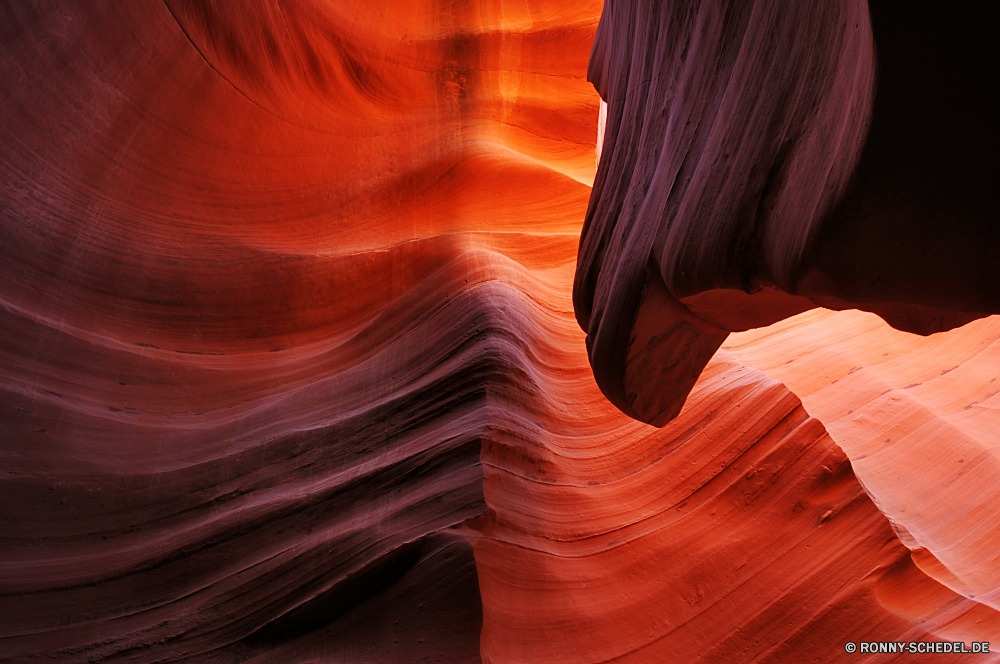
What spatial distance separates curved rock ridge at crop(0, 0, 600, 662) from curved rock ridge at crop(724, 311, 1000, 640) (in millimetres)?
893

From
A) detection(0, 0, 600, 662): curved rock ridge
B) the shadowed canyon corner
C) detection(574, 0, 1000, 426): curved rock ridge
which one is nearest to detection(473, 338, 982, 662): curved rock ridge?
the shadowed canyon corner

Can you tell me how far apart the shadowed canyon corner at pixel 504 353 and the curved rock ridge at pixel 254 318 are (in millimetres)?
10

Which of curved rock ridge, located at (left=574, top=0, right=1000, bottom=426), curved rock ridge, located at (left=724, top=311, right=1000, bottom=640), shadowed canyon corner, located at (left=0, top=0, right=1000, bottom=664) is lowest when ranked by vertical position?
curved rock ridge, located at (left=724, top=311, right=1000, bottom=640)

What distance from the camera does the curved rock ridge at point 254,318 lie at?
60.8 inches

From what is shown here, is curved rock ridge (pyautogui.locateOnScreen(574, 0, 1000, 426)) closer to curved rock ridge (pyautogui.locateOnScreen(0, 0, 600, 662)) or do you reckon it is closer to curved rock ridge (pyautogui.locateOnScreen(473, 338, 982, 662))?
curved rock ridge (pyautogui.locateOnScreen(473, 338, 982, 662))

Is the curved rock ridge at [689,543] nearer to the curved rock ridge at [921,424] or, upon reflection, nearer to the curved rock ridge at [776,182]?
the curved rock ridge at [921,424]

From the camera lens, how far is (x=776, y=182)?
93 cm

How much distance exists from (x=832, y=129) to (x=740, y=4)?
409mm

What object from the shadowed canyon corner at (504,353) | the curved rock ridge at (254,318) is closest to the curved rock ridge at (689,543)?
the shadowed canyon corner at (504,353)

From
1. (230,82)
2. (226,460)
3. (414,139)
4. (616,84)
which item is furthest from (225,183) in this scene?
(616,84)

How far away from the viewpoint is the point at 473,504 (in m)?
1.55

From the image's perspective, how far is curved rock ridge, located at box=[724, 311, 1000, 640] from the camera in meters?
1.71

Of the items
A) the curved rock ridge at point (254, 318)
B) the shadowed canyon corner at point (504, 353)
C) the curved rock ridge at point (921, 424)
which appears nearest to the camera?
the shadowed canyon corner at point (504, 353)

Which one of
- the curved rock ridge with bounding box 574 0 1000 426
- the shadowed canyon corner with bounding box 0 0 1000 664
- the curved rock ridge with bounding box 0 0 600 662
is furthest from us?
the curved rock ridge with bounding box 0 0 600 662
